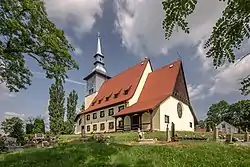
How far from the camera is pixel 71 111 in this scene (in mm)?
65125

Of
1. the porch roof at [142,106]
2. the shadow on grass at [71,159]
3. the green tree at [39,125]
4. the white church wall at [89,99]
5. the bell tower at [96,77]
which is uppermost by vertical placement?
the bell tower at [96,77]

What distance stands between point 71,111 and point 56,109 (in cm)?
591

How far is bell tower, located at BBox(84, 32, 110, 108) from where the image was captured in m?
58.6

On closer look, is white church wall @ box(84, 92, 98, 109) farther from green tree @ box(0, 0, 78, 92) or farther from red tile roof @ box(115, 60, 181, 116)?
green tree @ box(0, 0, 78, 92)

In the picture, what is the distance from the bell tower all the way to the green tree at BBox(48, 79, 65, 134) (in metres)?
6.07

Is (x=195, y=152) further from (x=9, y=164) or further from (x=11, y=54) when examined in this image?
(x=11, y=54)

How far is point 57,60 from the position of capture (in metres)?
17.3

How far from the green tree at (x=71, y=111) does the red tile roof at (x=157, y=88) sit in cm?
2147

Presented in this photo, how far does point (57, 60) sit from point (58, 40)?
1203 mm

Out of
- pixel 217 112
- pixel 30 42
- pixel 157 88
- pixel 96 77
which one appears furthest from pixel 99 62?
pixel 217 112

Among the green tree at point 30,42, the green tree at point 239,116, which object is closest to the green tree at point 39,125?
the green tree at point 30,42

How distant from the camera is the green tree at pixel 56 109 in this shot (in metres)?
58.7

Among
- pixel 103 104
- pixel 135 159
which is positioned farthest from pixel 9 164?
pixel 103 104

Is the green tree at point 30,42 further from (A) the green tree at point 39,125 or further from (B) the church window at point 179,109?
(A) the green tree at point 39,125
